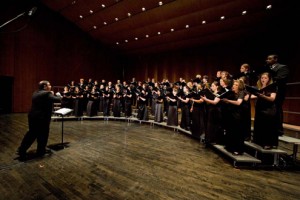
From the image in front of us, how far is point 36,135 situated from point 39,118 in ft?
1.11

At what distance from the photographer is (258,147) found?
3.30 m

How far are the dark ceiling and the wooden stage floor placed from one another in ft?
20.0

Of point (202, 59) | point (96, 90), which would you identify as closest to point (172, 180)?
point (96, 90)

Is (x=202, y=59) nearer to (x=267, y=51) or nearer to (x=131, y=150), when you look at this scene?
(x=267, y=51)

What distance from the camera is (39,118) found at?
3.44 metres

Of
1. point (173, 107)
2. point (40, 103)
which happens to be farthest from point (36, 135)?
point (173, 107)

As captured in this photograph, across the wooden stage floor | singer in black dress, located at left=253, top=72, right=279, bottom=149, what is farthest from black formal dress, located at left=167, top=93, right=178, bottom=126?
singer in black dress, located at left=253, top=72, right=279, bottom=149

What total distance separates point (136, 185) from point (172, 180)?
0.53 m

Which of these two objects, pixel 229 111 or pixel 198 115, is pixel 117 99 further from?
pixel 229 111

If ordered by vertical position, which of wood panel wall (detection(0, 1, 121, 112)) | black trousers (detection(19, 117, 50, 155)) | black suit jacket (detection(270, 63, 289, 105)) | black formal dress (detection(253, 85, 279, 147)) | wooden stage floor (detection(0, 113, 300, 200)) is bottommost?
wooden stage floor (detection(0, 113, 300, 200))

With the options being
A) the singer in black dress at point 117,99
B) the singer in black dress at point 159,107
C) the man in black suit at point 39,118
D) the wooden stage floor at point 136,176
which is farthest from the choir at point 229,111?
the man in black suit at point 39,118

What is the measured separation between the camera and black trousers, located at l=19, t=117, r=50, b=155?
3395mm

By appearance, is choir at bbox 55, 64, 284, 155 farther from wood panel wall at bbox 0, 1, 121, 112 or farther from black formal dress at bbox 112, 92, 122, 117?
wood panel wall at bbox 0, 1, 121, 112

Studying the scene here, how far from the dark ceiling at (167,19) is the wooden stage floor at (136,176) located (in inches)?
240
